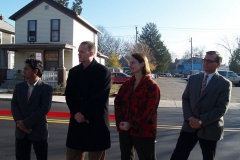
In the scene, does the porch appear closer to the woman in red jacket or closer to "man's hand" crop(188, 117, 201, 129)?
the woman in red jacket

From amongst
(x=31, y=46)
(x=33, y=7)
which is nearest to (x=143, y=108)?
(x=31, y=46)

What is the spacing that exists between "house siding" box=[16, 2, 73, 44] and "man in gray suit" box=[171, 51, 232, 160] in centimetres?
2034

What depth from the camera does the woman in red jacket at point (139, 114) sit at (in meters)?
3.63

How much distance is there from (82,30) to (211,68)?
2317 cm

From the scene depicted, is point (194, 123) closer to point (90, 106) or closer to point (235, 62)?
point (90, 106)

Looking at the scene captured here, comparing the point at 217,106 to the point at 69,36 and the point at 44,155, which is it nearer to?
the point at 44,155

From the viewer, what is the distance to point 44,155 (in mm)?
3842

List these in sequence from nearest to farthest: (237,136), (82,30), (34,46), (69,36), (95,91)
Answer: (95,91) → (237,136) → (34,46) → (69,36) → (82,30)

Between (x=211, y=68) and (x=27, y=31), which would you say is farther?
(x=27, y=31)

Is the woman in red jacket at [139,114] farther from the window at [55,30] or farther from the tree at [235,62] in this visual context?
the tree at [235,62]

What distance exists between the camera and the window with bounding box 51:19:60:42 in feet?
76.9

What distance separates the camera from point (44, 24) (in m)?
23.5

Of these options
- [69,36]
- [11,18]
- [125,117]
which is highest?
[11,18]

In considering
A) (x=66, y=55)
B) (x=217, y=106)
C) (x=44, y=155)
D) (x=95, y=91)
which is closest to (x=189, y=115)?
(x=217, y=106)
